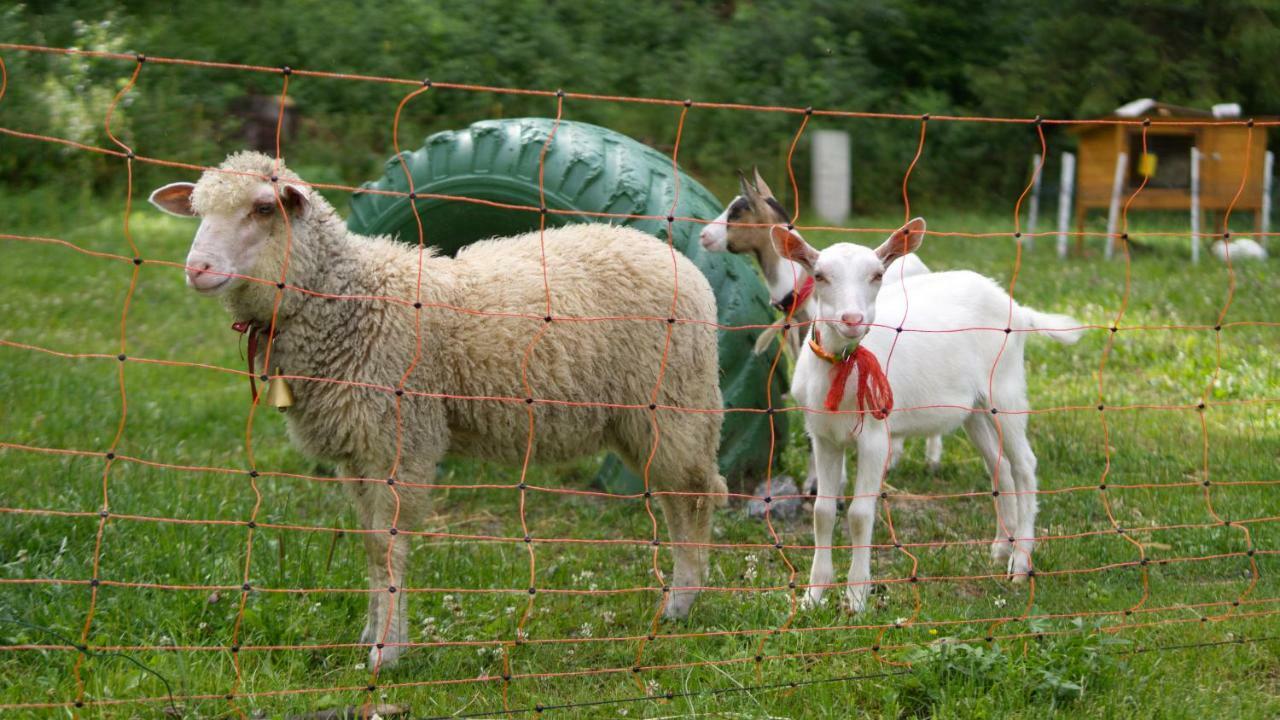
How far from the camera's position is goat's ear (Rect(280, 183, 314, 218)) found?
384cm

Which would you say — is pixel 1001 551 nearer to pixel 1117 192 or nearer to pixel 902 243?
pixel 902 243

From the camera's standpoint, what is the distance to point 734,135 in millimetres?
17688

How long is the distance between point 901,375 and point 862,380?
427mm

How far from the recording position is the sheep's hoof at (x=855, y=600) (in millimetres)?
Answer: 4184

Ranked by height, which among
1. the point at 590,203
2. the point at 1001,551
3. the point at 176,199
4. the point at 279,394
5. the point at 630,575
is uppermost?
the point at 176,199

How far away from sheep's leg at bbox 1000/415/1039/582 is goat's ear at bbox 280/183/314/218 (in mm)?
3049

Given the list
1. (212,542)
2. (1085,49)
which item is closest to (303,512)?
(212,542)

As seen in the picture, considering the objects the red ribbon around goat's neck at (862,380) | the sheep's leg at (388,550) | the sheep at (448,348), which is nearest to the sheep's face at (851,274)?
the red ribbon around goat's neck at (862,380)

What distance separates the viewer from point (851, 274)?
12.6 feet

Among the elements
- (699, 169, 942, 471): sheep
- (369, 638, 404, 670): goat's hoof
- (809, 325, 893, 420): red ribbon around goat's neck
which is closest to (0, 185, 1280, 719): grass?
(369, 638, 404, 670): goat's hoof

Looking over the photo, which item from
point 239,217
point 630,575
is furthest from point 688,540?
point 239,217

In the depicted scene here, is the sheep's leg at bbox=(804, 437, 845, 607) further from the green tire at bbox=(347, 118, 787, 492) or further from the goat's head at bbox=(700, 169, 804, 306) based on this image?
the goat's head at bbox=(700, 169, 804, 306)

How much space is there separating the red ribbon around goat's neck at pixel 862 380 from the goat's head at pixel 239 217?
1982mm

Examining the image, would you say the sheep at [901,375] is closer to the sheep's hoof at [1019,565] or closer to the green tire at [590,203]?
the sheep's hoof at [1019,565]
